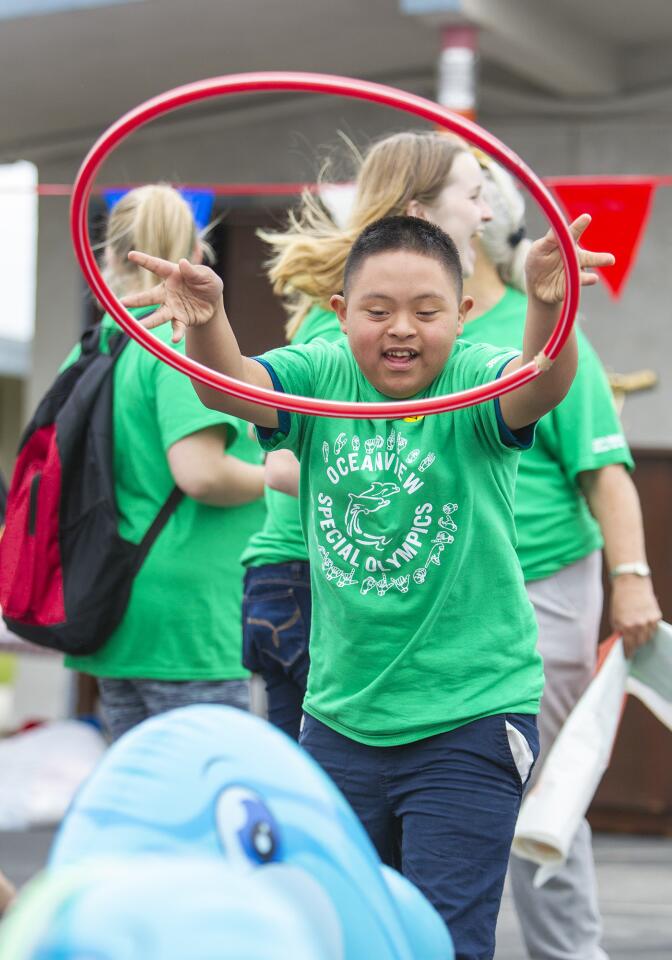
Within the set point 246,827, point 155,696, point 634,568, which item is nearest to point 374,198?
point 634,568

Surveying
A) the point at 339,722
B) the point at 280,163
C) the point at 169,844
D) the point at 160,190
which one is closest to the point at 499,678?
the point at 339,722

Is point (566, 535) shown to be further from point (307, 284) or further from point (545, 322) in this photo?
point (545, 322)

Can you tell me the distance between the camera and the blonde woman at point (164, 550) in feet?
10.8

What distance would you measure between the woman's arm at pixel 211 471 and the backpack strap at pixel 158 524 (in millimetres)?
71

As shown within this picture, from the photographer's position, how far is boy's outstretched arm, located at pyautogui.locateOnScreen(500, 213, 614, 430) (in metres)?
2.07

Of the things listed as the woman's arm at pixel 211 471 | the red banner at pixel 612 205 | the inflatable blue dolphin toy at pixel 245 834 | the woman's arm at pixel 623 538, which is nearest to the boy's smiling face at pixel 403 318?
the inflatable blue dolphin toy at pixel 245 834

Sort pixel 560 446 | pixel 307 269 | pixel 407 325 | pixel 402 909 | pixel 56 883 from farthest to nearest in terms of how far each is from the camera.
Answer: pixel 560 446, pixel 307 269, pixel 407 325, pixel 402 909, pixel 56 883

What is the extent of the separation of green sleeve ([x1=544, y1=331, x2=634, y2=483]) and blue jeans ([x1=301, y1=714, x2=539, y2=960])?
1.03 m

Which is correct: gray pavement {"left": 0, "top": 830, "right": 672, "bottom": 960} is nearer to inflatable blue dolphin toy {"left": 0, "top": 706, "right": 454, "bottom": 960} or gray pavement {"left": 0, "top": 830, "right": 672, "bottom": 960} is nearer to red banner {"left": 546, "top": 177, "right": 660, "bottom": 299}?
red banner {"left": 546, "top": 177, "right": 660, "bottom": 299}

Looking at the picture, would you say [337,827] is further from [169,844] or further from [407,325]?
[407,325]

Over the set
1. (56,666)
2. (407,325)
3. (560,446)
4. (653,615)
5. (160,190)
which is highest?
(160,190)

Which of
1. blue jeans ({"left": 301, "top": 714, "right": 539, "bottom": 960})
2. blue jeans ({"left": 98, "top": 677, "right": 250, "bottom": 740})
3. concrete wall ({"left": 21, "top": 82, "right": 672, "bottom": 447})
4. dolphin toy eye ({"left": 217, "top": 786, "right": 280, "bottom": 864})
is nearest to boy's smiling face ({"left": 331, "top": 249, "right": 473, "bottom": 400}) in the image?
blue jeans ({"left": 301, "top": 714, "right": 539, "bottom": 960})

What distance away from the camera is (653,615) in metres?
3.31

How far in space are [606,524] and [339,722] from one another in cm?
115
